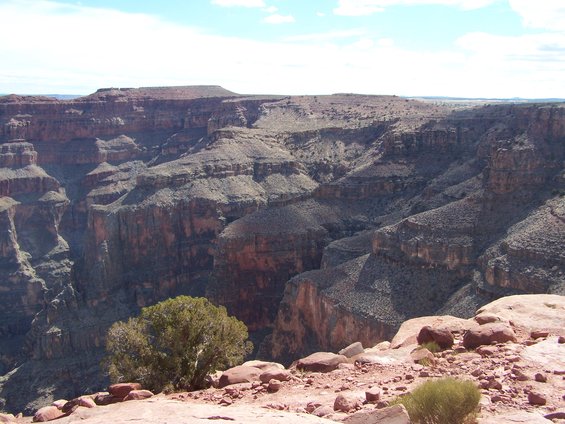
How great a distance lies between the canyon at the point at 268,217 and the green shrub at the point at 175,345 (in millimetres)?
26001

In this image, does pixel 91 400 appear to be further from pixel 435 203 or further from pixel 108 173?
pixel 108 173

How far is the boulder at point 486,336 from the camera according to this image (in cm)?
2439

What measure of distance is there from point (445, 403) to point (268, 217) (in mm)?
66964

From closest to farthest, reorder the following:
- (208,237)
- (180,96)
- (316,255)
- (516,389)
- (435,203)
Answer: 1. (516,389)
2. (435,203)
3. (316,255)
4. (208,237)
5. (180,96)

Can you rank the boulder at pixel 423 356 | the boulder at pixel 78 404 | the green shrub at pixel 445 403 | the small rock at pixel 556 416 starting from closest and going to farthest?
the green shrub at pixel 445 403 < the small rock at pixel 556 416 < the boulder at pixel 78 404 < the boulder at pixel 423 356

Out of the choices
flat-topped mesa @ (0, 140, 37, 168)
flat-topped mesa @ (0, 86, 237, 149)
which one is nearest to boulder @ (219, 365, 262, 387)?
flat-topped mesa @ (0, 140, 37, 168)

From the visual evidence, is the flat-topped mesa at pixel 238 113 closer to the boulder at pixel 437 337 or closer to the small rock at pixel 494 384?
the boulder at pixel 437 337

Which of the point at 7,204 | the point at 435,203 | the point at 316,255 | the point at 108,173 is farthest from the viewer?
the point at 108,173

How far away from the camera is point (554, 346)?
23422 millimetres

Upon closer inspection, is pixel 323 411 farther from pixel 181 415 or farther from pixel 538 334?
pixel 538 334

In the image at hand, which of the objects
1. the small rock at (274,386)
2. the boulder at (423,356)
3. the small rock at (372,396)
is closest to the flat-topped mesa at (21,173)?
the small rock at (274,386)

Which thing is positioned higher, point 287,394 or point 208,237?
point 287,394

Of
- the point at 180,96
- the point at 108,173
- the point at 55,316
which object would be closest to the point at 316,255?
the point at 55,316

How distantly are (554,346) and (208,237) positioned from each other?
77560mm
